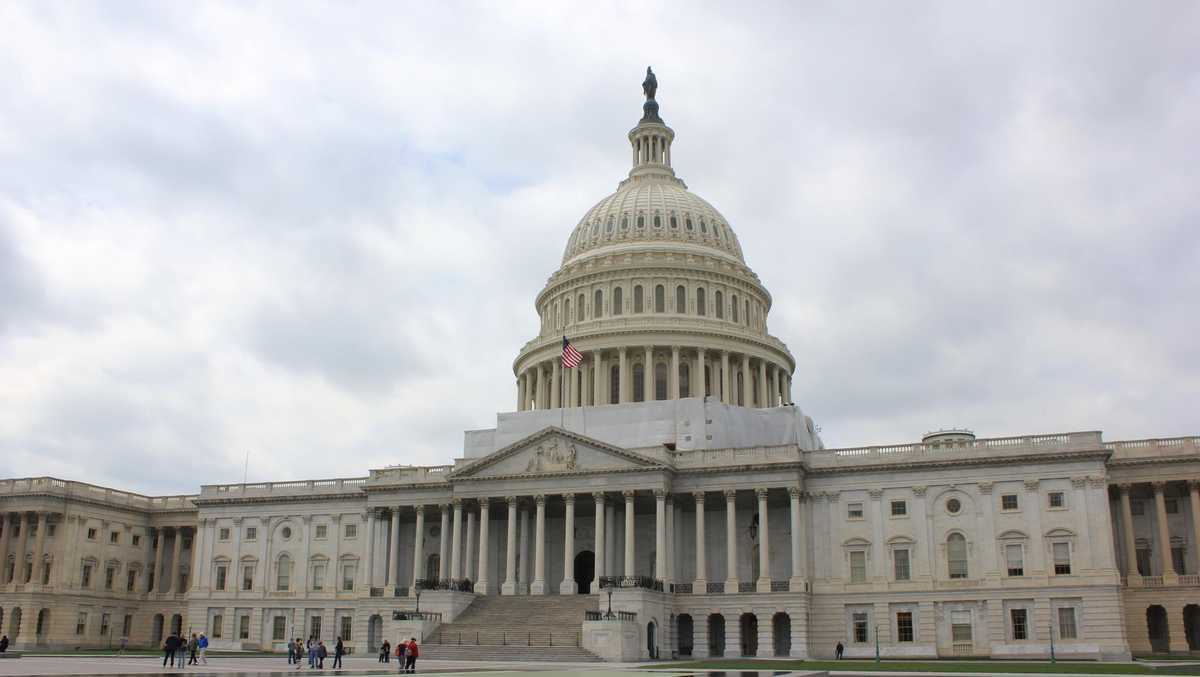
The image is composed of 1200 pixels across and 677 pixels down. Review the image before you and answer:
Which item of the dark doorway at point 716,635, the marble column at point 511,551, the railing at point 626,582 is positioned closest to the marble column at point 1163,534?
the dark doorway at point 716,635

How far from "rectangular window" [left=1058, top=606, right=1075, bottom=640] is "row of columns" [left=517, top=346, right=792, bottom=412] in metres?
34.7

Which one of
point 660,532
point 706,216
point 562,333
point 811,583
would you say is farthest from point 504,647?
point 706,216

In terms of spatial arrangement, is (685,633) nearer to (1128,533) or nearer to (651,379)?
(651,379)

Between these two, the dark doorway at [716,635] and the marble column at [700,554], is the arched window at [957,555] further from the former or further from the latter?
the marble column at [700,554]

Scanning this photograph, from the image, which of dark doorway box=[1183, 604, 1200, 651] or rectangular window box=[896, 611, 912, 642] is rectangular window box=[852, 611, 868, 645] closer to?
rectangular window box=[896, 611, 912, 642]

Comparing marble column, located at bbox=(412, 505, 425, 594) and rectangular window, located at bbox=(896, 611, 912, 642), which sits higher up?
marble column, located at bbox=(412, 505, 425, 594)

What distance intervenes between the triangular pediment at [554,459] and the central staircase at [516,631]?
8.64 m

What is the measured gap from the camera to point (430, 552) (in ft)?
283

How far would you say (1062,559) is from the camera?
229ft

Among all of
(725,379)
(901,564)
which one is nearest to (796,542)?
(901,564)

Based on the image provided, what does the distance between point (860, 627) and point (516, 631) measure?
72.7 ft

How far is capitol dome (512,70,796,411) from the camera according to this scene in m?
98.6

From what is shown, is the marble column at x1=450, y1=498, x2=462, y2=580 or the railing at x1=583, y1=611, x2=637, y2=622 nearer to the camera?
the railing at x1=583, y1=611, x2=637, y2=622

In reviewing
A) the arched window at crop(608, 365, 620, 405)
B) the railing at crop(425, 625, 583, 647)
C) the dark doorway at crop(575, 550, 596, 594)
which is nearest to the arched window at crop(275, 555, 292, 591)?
the dark doorway at crop(575, 550, 596, 594)
